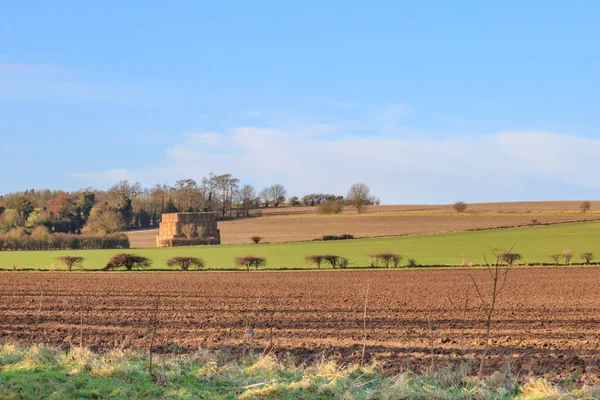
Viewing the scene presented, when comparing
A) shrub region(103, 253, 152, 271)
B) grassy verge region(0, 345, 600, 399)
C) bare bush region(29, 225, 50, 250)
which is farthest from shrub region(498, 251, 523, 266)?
bare bush region(29, 225, 50, 250)

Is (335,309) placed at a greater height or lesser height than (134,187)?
lesser

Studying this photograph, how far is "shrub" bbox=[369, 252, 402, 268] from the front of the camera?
148ft

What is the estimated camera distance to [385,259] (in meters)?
45.8

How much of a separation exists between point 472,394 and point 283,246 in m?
53.5

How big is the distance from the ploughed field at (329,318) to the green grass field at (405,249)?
45.9 feet

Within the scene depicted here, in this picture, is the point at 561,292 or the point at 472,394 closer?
the point at 472,394

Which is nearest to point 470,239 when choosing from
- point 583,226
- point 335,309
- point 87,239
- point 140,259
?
point 583,226

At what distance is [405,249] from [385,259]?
12.7m

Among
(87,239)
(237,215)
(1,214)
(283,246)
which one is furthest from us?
(237,215)

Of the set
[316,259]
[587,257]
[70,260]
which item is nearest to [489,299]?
[316,259]

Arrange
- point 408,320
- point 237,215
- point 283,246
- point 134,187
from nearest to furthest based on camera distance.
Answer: point 408,320, point 283,246, point 237,215, point 134,187

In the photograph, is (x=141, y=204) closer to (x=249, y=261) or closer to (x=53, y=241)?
(x=53, y=241)

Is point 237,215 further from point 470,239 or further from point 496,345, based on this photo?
point 496,345

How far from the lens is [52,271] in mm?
46656
